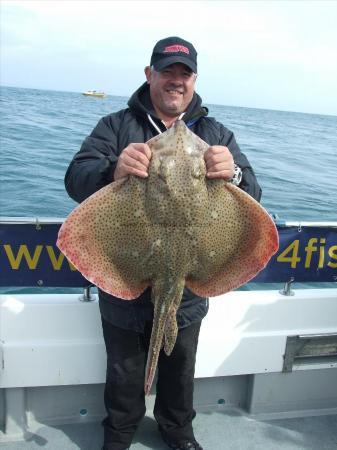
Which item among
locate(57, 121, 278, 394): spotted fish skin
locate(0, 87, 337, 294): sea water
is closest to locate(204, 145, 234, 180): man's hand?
locate(57, 121, 278, 394): spotted fish skin

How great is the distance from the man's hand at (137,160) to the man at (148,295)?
0.98 feet

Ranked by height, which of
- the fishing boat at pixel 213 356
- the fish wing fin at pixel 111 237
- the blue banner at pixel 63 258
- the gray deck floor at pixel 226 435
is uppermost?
the fish wing fin at pixel 111 237

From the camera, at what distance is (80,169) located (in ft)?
8.04

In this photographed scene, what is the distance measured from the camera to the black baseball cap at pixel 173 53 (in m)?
2.56

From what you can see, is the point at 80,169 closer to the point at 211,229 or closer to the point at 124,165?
the point at 124,165

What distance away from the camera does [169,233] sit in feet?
6.97

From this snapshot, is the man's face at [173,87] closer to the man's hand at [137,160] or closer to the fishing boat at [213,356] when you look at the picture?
the man's hand at [137,160]

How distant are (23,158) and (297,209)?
29.8ft

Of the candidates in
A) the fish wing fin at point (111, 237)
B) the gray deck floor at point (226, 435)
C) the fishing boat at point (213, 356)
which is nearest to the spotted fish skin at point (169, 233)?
the fish wing fin at point (111, 237)

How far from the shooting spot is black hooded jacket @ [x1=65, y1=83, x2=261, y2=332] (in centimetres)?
260

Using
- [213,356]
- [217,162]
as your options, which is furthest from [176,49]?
[213,356]

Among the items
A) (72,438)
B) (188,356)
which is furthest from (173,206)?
(72,438)

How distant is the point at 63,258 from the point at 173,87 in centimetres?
140

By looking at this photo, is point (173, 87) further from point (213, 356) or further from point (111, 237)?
point (213, 356)
